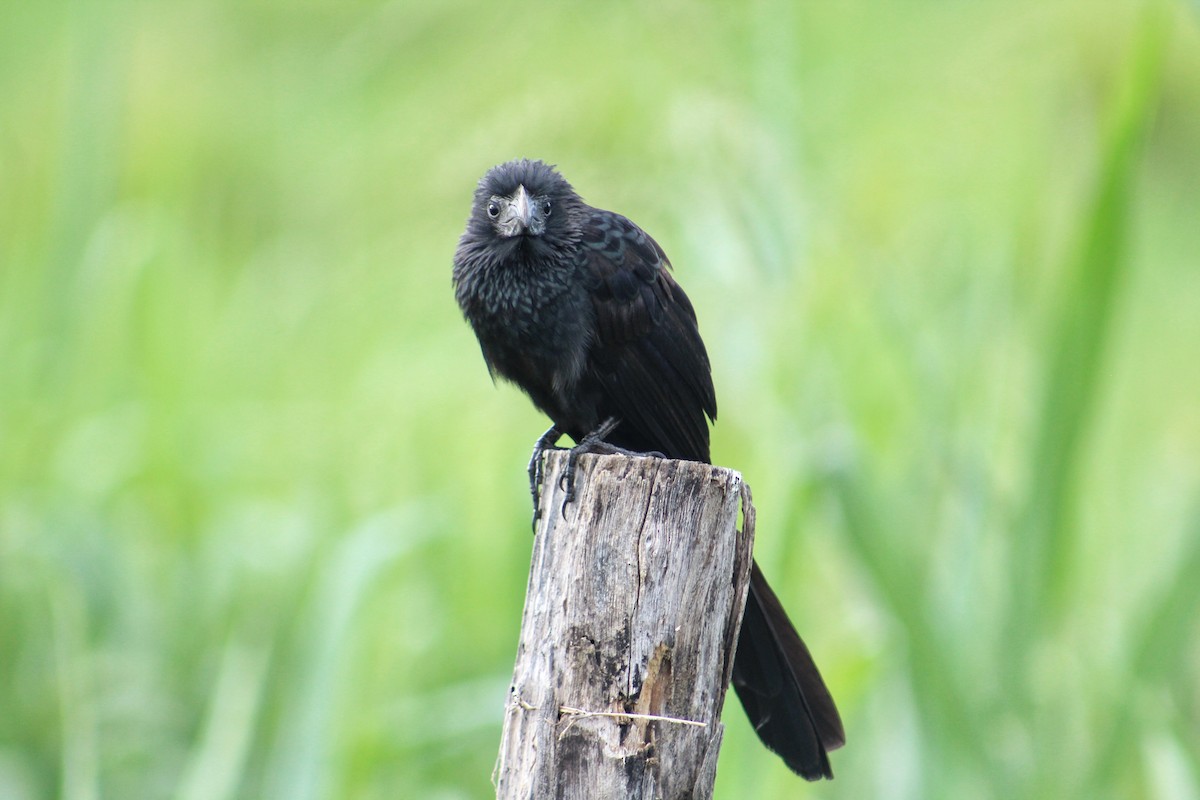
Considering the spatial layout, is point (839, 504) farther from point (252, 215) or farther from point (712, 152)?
point (252, 215)

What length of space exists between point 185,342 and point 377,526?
1.20m

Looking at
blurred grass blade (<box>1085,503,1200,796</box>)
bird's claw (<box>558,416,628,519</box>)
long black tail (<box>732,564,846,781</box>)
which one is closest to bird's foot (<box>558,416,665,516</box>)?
bird's claw (<box>558,416,628,519</box>)

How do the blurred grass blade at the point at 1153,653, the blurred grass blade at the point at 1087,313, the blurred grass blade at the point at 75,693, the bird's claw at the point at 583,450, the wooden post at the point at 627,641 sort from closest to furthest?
the wooden post at the point at 627,641 < the bird's claw at the point at 583,450 < the blurred grass blade at the point at 1087,313 < the blurred grass blade at the point at 1153,653 < the blurred grass blade at the point at 75,693

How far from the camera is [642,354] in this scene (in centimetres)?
214

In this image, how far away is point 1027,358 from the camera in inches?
105

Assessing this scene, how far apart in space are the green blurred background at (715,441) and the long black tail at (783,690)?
0.10 m

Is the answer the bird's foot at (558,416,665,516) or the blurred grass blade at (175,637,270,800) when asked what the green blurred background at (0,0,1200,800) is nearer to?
the blurred grass blade at (175,637,270,800)

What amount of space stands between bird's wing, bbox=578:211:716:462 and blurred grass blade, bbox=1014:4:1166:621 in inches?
24.5

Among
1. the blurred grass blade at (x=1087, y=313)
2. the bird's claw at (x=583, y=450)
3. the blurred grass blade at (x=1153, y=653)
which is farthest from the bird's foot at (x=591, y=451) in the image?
the blurred grass blade at (x=1153, y=653)

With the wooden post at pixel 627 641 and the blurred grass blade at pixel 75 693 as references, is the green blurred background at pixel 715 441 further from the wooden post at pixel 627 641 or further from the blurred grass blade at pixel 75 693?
the wooden post at pixel 627 641

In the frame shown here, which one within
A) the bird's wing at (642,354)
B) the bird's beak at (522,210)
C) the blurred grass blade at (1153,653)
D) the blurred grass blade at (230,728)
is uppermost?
the bird's beak at (522,210)

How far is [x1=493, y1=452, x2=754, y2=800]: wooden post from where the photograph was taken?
1.46m

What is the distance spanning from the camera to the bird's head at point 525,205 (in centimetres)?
217

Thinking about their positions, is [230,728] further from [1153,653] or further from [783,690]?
[1153,653]
